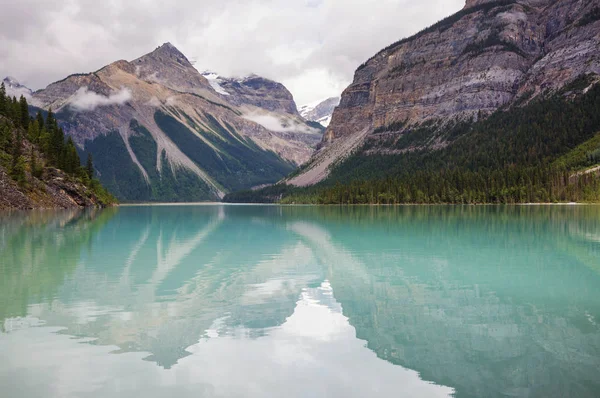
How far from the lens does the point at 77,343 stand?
51.0 feet

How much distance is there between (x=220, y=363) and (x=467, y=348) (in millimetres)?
6943

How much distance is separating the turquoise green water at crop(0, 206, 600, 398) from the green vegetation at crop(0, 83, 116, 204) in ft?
272

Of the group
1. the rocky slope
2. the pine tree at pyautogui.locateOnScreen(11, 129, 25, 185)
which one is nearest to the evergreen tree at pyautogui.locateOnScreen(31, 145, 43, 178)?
the rocky slope

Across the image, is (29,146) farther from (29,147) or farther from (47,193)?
(47,193)

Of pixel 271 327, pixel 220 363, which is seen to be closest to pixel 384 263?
pixel 271 327

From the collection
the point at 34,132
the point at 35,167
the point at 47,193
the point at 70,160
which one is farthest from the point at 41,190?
the point at 70,160

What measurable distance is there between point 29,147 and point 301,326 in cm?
12255

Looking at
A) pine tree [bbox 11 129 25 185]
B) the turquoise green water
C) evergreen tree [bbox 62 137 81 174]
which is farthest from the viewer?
evergreen tree [bbox 62 137 81 174]

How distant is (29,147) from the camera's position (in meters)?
122

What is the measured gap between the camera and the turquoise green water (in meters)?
12.6

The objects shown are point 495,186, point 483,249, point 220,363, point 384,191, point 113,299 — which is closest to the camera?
point 220,363

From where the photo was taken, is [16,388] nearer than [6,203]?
Yes

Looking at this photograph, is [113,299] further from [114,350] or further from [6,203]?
[6,203]

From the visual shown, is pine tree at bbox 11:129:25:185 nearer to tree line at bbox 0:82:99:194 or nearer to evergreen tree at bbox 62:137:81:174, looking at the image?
tree line at bbox 0:82:99:194
